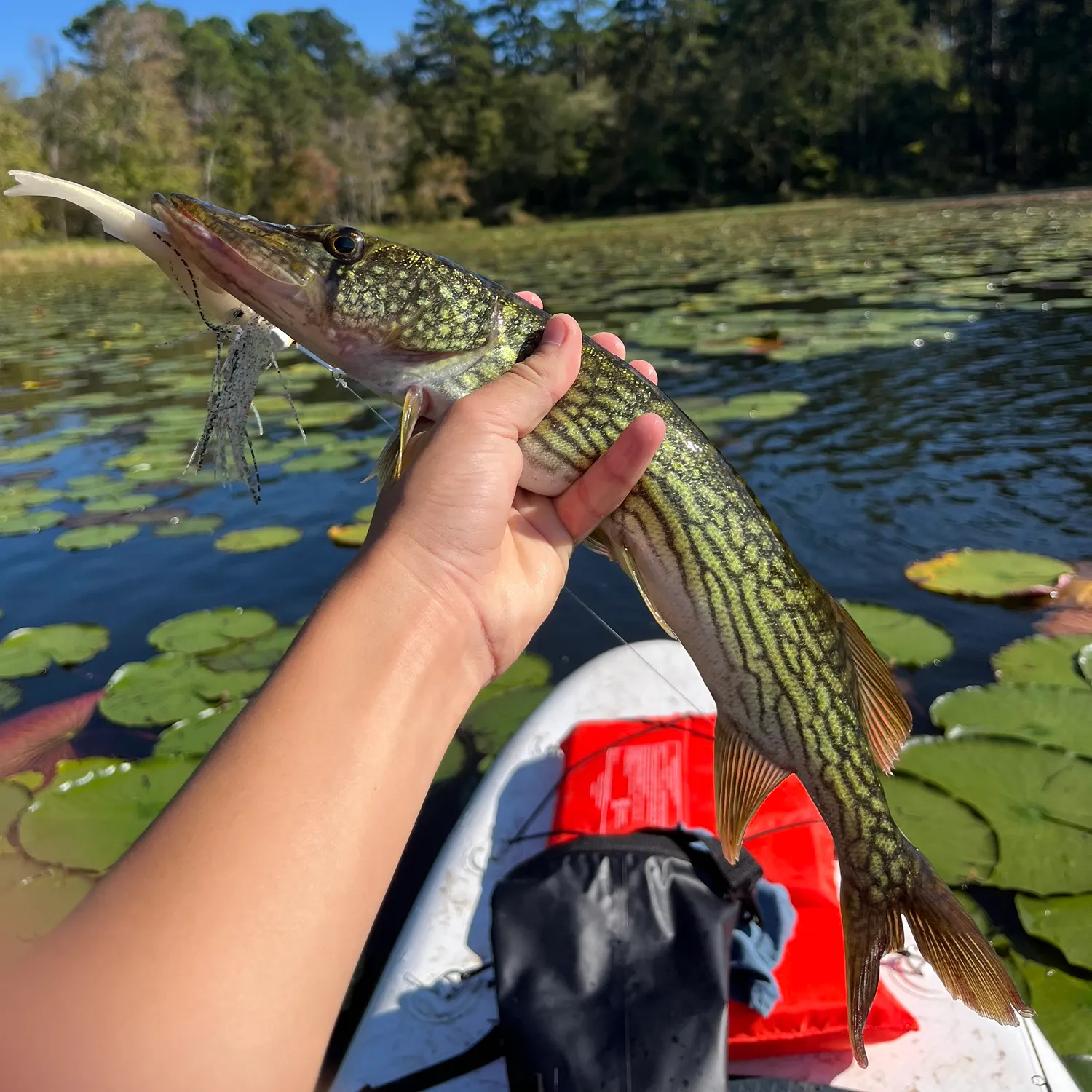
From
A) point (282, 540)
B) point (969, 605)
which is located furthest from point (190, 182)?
point (969, 605)

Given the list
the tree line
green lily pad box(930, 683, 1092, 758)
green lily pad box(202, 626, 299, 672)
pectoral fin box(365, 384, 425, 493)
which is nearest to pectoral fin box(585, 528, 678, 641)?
pectoral fin box(365, 384, 425, 493)

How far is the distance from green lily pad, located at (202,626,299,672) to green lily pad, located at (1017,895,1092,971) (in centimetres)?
269

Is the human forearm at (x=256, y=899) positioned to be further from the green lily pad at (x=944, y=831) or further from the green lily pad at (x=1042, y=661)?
the green lily pad at (x=1042, y=661)

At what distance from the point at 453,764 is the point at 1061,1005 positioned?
6.33ft

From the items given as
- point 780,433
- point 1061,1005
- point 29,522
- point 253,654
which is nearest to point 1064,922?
point 1061,1005

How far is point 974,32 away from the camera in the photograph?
1543 inches

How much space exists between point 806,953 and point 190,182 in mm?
39652

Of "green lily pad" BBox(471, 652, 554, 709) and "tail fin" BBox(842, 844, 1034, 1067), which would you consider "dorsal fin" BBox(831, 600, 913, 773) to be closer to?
"tail fin" BBox(842, 844, 1034, 1067)

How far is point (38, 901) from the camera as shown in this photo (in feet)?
7.88

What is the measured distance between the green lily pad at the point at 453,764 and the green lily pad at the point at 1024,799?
152 cm

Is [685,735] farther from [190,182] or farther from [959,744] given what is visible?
[190,182]

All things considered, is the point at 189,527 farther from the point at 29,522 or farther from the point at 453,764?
the point at 453,764

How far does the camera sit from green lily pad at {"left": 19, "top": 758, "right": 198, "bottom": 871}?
99.7 inches

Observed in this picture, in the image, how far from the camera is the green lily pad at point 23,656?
3.55 meters
